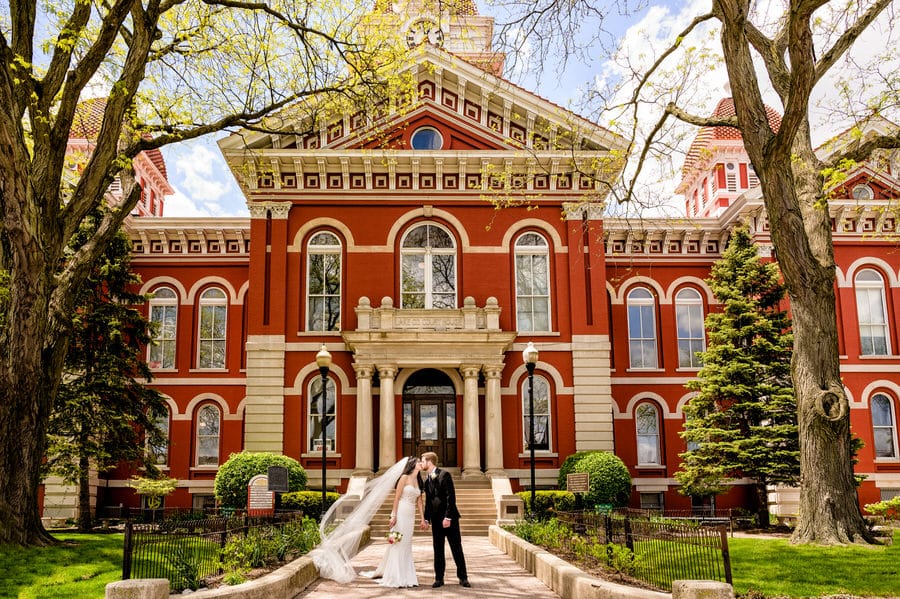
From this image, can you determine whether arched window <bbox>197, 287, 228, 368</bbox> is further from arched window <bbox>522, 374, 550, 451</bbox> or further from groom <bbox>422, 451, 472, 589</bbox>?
groom <bbox>422, 451, 472, 589</bbox>

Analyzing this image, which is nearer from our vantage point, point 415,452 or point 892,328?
point 415,452

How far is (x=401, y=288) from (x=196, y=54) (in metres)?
11.6

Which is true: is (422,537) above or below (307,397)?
below

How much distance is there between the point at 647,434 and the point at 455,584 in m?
20.2

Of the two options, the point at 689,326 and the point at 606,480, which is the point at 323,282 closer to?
the point at 606,480

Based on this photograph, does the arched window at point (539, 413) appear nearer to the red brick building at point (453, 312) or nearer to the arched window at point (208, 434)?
the red brick building at point (453, 312)

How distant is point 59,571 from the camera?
11656 mm

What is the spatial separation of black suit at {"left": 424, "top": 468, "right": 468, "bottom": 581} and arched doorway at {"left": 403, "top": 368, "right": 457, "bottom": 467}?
48.5 feet

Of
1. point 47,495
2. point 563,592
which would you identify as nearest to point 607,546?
point 563,592

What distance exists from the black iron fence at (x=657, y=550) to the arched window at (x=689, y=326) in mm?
20222

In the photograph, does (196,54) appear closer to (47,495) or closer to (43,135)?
(43,135)

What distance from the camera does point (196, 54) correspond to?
18.0 m

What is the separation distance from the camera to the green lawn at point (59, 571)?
1053 cm

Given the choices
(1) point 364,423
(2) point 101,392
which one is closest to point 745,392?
(1) point 364,423
